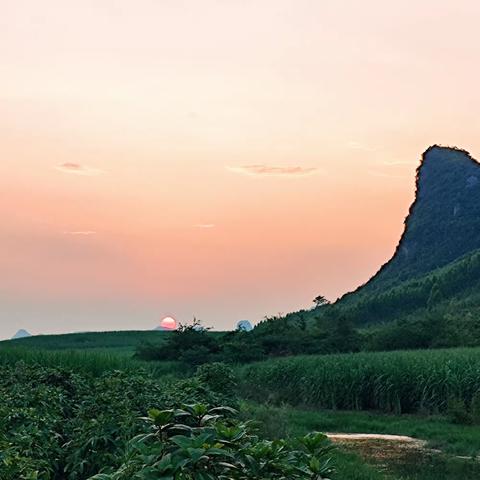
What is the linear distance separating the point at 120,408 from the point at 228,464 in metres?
5.36

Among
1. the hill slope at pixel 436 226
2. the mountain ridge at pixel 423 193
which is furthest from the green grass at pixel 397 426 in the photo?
the mountain ridge at pixel 423 193

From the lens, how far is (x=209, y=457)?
416 cm

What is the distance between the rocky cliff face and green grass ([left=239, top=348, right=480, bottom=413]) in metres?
73.3

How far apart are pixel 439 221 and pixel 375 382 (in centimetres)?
9089

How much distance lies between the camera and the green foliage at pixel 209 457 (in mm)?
4008

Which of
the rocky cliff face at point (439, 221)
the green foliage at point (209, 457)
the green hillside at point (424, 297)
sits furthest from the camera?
the rocky cliff face at point (439, 221)

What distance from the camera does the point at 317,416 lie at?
2231 cm

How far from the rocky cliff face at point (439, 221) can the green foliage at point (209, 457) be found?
313 ft

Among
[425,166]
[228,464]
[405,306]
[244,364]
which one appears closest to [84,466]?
[228,464]

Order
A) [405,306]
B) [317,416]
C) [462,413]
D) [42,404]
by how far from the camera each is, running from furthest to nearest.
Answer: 1. [405,306]
2. [317,416]
3. [462,413]
4. [42,404]

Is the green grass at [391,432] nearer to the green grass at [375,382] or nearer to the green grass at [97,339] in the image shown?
the green grass at [375,382]

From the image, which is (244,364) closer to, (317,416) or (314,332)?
(314,332)

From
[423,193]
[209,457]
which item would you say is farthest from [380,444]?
[423,193]

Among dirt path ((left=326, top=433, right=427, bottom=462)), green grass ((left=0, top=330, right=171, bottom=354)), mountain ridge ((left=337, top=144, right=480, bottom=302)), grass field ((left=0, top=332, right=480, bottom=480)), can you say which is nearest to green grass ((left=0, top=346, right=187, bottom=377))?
grass field ((left=0, top=332, right=480, bottom=480))
